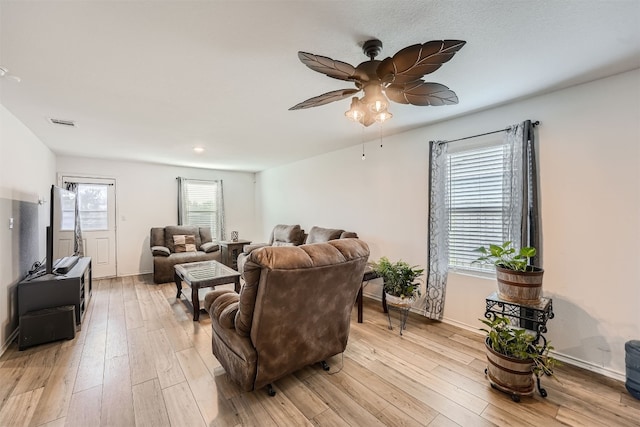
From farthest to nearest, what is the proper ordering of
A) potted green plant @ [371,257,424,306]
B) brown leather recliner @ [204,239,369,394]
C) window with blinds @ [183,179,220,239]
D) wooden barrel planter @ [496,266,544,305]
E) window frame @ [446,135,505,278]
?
1. window with blinds @ [183,179,220,239]
2. potted green plant @ [371,257,424,306]
3. window frame @ [446,135,505,278]
4. wooden barrel planter @ [496,266,544,305]
5. brown leather recliner @ [204,239,369,394]

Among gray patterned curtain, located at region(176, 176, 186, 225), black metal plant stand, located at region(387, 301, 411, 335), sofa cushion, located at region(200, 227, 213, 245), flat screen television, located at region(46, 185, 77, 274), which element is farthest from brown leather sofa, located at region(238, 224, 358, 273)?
flat screen television, located at region(46, 185, 77, 274)

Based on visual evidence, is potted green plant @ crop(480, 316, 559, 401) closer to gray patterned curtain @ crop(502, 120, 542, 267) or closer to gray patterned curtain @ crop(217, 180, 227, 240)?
gray patterned curtain @ crop(502, 120, 542, 267)

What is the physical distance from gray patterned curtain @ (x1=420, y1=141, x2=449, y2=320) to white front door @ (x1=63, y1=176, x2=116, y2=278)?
19.7 ft

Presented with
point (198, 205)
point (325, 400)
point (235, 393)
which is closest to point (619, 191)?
point (325, 400)

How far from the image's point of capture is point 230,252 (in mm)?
5836

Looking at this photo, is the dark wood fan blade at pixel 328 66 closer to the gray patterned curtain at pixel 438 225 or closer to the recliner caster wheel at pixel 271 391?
the gray patterned curtain at pixel 438 225

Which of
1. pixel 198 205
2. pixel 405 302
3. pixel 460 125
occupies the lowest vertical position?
pixel 405 302

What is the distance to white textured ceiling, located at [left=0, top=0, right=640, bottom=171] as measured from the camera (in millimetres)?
1434

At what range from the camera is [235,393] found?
1.98 m

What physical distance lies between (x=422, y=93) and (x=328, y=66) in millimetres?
705

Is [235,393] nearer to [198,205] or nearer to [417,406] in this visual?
[417,406]

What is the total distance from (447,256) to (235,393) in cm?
265

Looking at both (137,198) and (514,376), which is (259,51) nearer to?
(514,376)

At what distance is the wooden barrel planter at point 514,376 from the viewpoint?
75.3 inches
